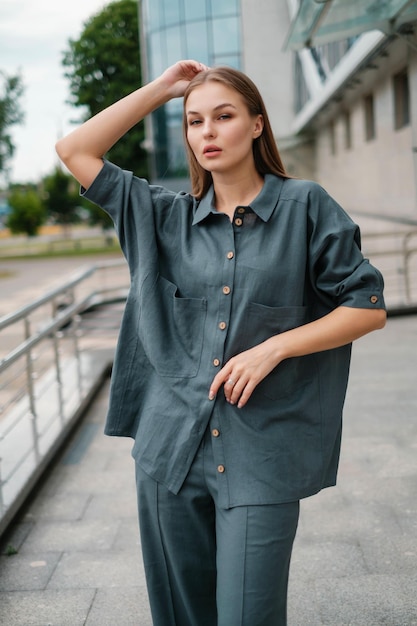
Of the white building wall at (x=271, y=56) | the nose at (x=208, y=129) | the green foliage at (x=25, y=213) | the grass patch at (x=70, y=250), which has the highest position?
the white building wall at (x=271, y=56)

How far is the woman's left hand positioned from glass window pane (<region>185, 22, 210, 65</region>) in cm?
2384

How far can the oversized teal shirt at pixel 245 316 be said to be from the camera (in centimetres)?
179

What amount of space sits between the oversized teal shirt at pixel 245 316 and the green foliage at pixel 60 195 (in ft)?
134

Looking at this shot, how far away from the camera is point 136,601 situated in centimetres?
305

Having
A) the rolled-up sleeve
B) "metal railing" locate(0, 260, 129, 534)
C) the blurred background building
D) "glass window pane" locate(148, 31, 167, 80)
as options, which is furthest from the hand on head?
"glass window pane" locate(148, 31, 167, 80)

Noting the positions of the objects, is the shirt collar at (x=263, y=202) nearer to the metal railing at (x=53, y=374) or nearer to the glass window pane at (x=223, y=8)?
the metal railing at (x=53, y=374)

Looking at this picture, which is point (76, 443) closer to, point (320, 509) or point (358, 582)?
point (320, 509)

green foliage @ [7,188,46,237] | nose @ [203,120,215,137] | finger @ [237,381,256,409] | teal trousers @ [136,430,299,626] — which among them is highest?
nose @ [203,120,215,137]

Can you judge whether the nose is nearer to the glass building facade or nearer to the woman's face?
the woman's face

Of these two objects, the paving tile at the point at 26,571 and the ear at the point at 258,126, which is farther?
the paving tile at the point at 26,571

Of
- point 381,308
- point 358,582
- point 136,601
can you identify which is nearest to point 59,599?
point 136,601

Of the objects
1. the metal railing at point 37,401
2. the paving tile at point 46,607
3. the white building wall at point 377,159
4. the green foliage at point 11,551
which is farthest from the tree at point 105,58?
the paving tile at point 46,607

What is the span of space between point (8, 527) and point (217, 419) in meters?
2.38

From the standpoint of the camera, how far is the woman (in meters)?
1.77
